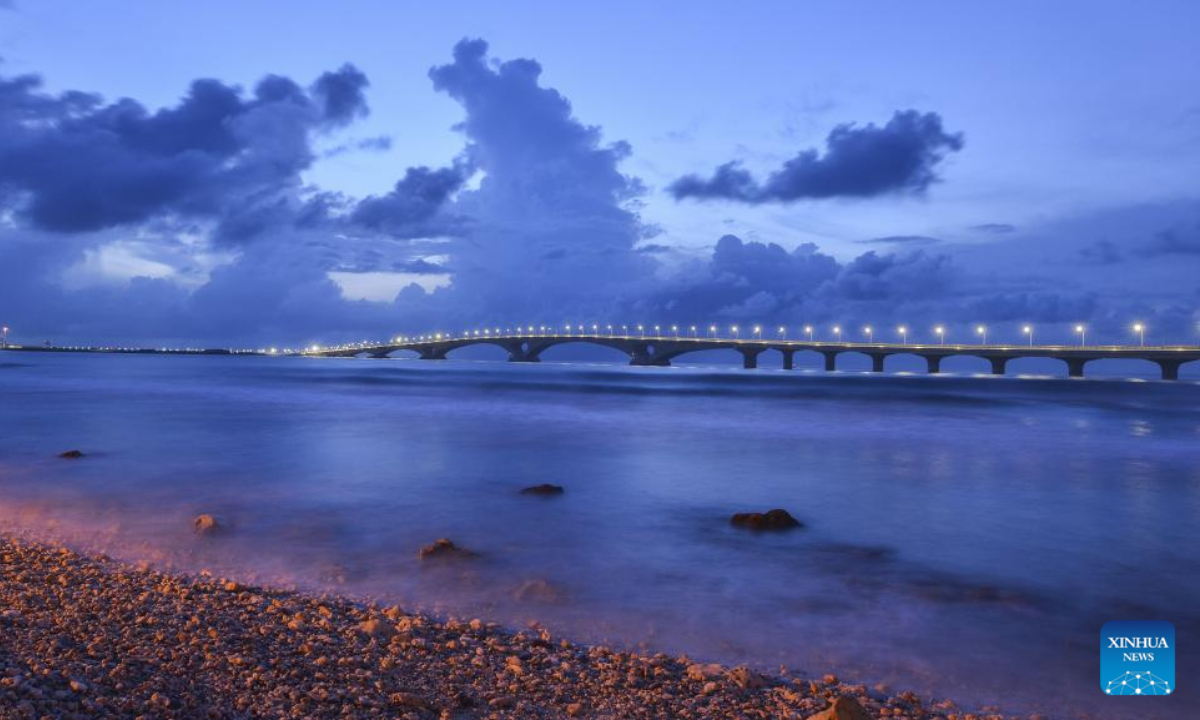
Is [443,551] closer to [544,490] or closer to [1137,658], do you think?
[544,490]

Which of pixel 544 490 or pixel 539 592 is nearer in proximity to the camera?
pixel 539 592

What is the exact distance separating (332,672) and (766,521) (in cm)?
1049

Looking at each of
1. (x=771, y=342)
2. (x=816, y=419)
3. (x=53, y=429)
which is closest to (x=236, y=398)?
(x=53, y=429)

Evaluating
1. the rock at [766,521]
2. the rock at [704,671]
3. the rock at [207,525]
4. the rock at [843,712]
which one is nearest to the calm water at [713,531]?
the rock at [207,525]

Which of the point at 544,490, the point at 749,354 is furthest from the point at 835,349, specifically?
the point at 544,490

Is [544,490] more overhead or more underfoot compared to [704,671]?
more underfoot

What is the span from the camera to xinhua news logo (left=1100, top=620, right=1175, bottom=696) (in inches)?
284

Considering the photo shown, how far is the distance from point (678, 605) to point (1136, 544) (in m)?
10.5

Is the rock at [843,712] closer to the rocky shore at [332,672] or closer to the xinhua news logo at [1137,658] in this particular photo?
the rocky shore at [332,672]

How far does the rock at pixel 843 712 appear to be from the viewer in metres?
5.55

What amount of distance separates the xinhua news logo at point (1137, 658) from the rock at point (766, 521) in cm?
611

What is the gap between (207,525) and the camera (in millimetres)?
13836

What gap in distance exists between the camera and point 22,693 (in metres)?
5.18

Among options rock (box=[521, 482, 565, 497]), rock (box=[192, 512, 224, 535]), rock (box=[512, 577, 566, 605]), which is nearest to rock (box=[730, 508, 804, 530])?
rock (box=[521, 482, 565, 497])
